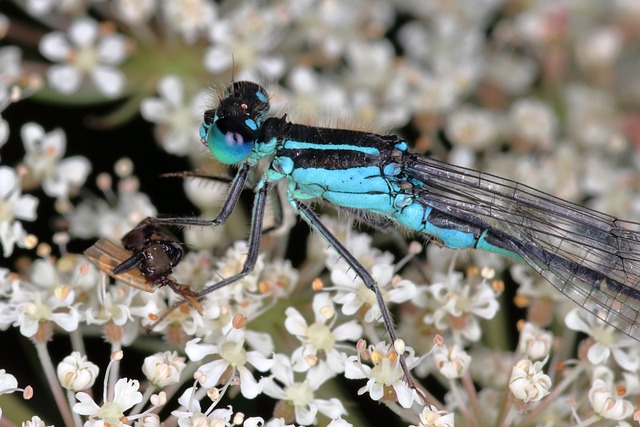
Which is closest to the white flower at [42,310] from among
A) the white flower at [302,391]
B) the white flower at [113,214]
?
the white flower at [113,214]

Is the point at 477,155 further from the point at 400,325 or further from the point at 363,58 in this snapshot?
the point at 400,325

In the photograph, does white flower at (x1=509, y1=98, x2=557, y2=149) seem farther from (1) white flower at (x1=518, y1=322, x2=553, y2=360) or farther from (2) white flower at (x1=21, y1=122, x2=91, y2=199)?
(2) white flower at (x1=21, y1=122, x2=91, y2=199)

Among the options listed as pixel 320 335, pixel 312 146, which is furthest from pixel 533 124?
pixel 320 335

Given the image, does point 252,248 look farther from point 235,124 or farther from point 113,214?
point 113,214

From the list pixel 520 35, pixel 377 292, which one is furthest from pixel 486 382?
pixel 520 35

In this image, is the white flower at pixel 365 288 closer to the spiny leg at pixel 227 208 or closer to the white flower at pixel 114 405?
the spiny leg at pixel 227 208
